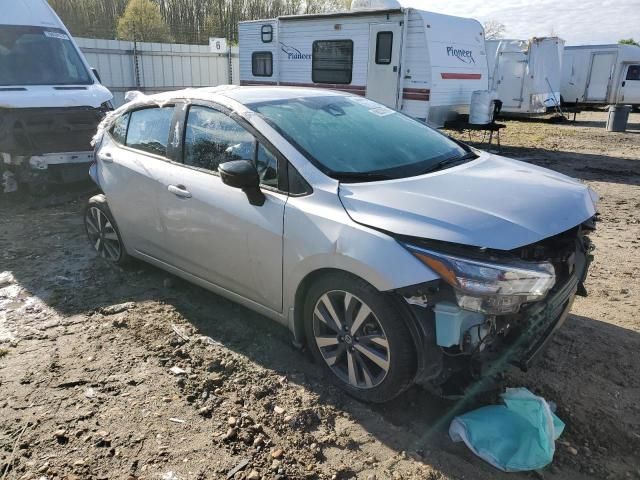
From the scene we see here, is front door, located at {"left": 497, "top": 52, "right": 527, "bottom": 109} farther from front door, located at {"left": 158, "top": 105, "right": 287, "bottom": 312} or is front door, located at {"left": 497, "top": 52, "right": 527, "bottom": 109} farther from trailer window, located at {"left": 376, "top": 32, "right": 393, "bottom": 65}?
front door, located at {"left": 158, "top": 105, "right": 287, "bottom": 312}

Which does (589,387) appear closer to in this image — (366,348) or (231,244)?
(366,348)

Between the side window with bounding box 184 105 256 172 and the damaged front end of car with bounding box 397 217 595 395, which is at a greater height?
the side window with bounding box 184 105 256 172

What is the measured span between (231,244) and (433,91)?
8.14 meters

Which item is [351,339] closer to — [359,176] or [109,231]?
[359,176]

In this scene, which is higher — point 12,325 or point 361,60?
point 361,60

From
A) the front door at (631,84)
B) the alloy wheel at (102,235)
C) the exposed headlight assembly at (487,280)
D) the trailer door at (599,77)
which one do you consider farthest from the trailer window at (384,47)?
the front door at (631,84)

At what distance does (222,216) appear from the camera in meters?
3.35

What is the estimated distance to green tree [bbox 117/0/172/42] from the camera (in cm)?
2460

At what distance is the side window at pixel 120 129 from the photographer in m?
4.44

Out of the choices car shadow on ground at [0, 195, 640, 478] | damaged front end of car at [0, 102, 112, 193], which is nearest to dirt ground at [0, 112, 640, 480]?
car shadow on ground at [0, 195, 640, 478]

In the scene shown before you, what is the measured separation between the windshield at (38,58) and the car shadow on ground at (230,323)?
2.67 metres

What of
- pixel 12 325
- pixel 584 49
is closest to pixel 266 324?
pixel 12 325

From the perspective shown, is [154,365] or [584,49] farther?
[584,49]

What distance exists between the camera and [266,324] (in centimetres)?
379
